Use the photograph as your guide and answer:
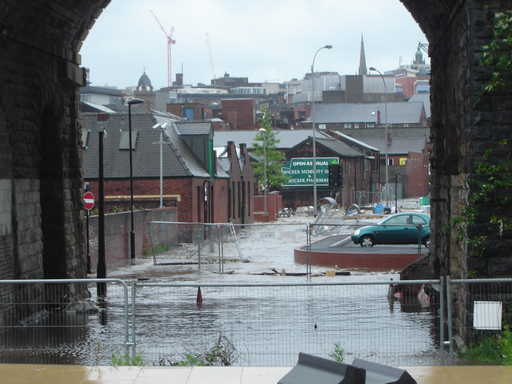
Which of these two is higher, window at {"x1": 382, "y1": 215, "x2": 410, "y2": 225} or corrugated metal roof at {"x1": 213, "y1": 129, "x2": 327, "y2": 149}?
corrugated metal roof at {"x1": 213, "y1": 129, "x2": 327, "y2": 149}

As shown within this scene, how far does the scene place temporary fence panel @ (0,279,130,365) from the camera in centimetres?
1399

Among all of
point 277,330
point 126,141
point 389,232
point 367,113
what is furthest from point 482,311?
point 367,113

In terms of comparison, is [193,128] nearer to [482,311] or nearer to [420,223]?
[420,223]

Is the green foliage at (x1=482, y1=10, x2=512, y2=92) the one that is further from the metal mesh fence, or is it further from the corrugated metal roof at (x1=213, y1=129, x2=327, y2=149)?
the corrugated metal roof at (x1=213, y1=129, x2=327, y2=149)

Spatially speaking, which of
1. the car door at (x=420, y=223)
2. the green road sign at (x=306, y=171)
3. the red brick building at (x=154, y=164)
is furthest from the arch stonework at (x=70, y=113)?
the green road sign at (x=306, y=171)

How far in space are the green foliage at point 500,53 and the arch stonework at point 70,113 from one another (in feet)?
0.53

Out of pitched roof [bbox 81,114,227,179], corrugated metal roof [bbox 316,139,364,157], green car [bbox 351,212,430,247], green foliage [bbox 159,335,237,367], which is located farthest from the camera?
corrugated metal roof [bbox 316,139,364,157]

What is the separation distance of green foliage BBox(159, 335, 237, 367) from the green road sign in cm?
8027

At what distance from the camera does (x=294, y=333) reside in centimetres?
1418

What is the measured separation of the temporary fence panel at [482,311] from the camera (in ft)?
45.5

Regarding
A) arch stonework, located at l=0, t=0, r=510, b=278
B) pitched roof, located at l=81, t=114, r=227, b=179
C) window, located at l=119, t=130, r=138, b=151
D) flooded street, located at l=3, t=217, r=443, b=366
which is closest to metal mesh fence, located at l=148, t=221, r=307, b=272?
pitched roof, located at l=81, t=114, r=227, b=179

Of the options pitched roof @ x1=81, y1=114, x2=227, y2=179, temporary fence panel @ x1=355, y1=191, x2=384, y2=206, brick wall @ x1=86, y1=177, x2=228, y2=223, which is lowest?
temporary fence panel @ x1=355, y1=191, x2=384, y2=206

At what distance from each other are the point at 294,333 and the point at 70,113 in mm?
9782

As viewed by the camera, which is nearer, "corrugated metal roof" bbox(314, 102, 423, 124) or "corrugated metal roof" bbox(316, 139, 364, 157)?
"corrugated metal roof" bbox(316, 139, 364, 157)
